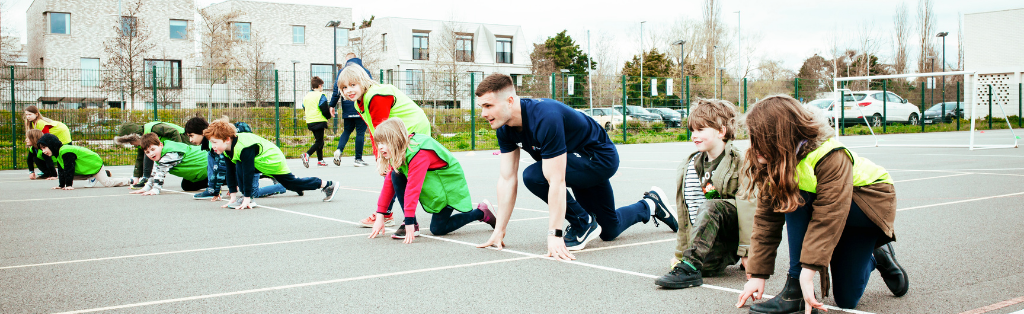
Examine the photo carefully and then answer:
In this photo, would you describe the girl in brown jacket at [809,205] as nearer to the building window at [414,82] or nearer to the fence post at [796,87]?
the building window at [414,82]

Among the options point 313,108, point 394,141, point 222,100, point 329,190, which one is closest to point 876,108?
point 313,108

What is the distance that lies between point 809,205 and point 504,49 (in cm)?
5487

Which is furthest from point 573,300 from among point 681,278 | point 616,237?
point 616,237

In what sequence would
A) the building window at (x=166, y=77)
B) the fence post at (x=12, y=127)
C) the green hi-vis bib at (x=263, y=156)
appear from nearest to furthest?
the green hi-vis bib at (x=263, y=156) < the fence post at (x=12, y=127) < the building window at (x=166, y=77)

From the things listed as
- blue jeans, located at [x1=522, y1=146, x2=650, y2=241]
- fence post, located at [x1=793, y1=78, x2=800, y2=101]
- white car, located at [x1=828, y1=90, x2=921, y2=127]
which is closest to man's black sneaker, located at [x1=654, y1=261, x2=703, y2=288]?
blue jeans, located at [x1=522, y1=146, x2=650, y2=241]

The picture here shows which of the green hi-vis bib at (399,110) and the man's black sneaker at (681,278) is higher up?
the green hi-vis bib at (399,110)

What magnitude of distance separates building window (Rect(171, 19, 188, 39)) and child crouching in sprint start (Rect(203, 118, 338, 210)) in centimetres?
3730

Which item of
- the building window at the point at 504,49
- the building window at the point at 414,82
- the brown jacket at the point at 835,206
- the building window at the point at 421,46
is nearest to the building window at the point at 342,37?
the building window at the point at 421,46

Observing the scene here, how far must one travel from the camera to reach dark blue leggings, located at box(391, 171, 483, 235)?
5547 mm

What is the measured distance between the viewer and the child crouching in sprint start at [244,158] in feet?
22.9

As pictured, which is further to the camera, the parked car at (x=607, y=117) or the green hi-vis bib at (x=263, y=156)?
the parked car at (x=607, y=117)

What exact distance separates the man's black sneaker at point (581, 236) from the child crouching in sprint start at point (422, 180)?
101cm

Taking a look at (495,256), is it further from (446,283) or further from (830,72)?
(830,72)

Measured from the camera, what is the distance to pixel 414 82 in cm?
1922
